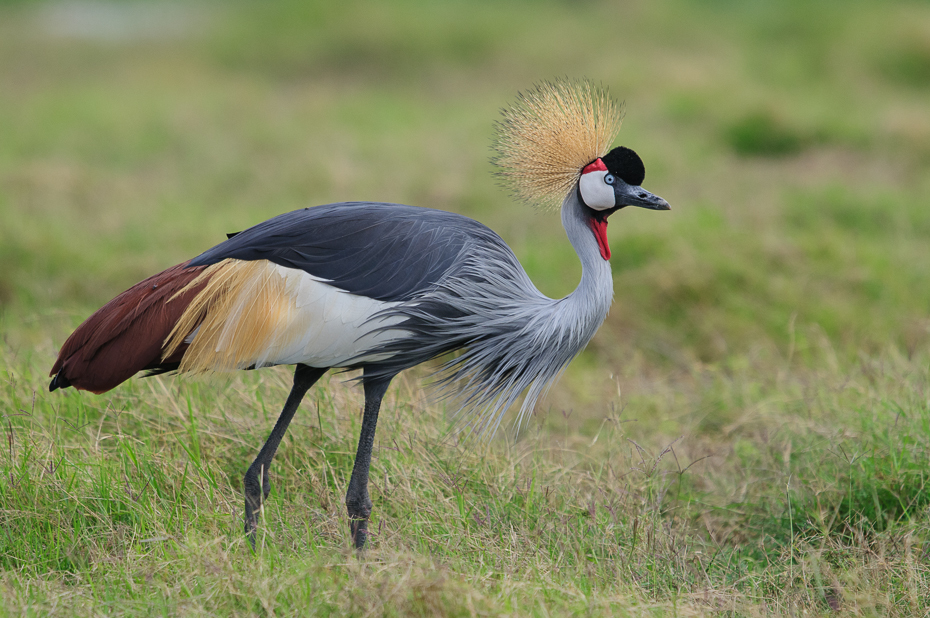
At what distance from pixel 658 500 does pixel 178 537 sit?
1.29 metres

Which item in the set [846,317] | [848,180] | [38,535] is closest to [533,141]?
[38,535]

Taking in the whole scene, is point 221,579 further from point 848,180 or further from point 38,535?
point 848,180

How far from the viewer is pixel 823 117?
24.7 feet

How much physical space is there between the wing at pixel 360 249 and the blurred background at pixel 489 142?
0.90 meters

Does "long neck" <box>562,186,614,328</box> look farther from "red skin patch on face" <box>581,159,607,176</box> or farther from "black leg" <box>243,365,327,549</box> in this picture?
"black leg" <box>243,365,327,549</box>

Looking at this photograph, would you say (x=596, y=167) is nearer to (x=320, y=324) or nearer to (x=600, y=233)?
(x=600, y=233)

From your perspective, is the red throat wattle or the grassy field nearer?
the grassy field

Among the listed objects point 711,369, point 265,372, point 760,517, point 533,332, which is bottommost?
point 760,517

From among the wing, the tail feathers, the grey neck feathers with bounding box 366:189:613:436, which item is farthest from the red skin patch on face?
the tail feathers

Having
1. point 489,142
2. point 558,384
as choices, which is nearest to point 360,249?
point 558,384

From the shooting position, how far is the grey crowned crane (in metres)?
2.35

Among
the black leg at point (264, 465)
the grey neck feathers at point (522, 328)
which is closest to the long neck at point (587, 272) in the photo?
the grey neck feathers at point (522, 328)

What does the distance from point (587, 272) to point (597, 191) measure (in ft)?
0.77

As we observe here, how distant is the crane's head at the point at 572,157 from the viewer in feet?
8.57
